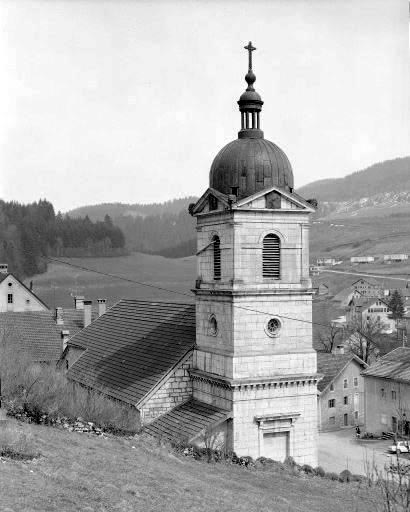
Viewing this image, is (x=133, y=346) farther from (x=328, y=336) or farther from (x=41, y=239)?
(x=328, y=336)

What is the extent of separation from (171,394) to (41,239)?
50191 millimetres

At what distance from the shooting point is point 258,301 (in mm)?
28156

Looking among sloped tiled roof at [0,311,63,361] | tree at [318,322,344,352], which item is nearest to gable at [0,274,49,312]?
sloped tiled roof at [0,311,63,361]

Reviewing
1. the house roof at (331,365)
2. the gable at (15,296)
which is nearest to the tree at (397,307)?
the house roof at (331,365)

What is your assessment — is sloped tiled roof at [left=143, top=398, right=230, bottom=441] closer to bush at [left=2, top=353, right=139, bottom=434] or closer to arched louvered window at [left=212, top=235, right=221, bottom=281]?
bush at [left=2, top=353, right=139, bottom=434]

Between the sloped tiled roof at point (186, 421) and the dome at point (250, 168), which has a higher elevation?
the dome at point (250, 168)

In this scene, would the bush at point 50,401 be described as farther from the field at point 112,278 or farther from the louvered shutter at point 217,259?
the field at point 112,278

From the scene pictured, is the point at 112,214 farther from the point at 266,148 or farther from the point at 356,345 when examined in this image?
the point at 266,148

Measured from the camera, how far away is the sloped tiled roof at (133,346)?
31.8 m

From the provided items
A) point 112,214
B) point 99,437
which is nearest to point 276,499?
point 99,437

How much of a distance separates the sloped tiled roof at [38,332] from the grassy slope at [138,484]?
2796 centimetres

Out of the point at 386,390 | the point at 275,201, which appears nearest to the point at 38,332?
the point at 386,390

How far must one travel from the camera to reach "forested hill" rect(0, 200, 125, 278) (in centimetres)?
7525

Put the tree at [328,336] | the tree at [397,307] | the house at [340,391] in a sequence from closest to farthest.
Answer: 1. the house at [340,391]
2. the tree at [328,336]
3. the tree at [397,307]
